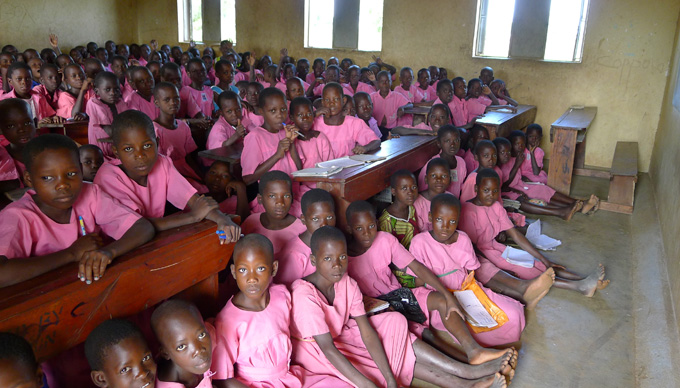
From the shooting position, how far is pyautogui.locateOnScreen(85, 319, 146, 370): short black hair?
1439 millimetres

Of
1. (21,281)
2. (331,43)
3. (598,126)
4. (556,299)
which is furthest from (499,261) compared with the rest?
(331,43)

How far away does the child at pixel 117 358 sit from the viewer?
144 centimetres

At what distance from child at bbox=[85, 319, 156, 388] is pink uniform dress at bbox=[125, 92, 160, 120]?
2935 millimetres

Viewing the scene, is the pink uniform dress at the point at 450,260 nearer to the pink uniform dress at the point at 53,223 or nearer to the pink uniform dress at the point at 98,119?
the pink uniform dress at the point at 53,223

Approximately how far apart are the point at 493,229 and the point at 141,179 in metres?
2.27

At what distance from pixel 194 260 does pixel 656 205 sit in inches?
161

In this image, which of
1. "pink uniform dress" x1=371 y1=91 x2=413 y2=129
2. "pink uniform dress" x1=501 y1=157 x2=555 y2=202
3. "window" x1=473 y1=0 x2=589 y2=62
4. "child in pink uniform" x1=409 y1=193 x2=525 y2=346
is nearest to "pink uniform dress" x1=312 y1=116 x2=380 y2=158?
"child in pink uniform" x1=409 y1=193 x2=525 y2=346

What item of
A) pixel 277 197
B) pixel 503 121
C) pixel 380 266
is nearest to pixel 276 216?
pixel 277 197

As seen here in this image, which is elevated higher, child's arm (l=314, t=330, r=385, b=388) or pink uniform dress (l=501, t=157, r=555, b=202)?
pink uniform dress (l=501, t=157, r=555, b=202)

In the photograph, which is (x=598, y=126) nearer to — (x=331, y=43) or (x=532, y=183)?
(x=532, y=183)

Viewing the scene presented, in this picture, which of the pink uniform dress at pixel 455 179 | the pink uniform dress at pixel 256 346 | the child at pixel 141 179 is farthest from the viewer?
the pink uniform dress at pixel 455 179

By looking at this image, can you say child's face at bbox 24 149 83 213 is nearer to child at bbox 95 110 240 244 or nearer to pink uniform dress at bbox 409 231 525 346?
child at bbox 95 110 240 244

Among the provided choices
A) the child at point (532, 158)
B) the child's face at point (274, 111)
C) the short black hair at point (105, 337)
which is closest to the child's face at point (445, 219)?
the child's face at point (274, 111)

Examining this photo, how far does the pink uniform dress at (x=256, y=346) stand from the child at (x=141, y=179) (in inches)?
12.8
